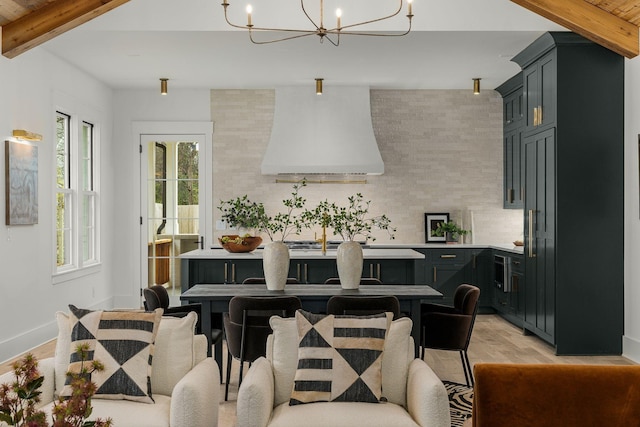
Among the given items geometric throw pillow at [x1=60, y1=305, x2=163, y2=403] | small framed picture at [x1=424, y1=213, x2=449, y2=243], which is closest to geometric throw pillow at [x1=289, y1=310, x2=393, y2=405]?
geometric throw pillow at [x1=60, y1=305, x2=163, y2=403]

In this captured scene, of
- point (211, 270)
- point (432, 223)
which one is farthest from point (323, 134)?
point (211, 270)

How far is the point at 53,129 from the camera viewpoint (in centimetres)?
701

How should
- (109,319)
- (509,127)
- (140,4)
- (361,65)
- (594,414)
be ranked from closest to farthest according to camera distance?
(594,414)
(109,319)
(140,4)
(361,65)
(509,127)

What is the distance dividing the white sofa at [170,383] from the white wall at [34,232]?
310 cm

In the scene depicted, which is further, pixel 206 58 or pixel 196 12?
pixel 206 58

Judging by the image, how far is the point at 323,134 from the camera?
877 cm

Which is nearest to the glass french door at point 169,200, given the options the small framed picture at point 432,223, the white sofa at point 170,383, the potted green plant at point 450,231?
the small framed picture at point 432,223

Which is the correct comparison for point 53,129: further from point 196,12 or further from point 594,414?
point 594,414

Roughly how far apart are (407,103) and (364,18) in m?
2.99

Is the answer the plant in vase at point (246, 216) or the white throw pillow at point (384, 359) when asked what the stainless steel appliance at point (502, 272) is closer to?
the plant in vase at point (246, 216)

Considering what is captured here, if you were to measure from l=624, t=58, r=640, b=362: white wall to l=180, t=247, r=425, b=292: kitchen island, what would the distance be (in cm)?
186

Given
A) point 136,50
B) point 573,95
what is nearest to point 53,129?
point 136,50

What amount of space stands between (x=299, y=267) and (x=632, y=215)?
310cm

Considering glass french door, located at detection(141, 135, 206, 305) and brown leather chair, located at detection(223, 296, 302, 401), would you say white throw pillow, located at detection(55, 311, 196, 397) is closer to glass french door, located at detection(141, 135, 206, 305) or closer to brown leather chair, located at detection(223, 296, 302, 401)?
brown leather chair, located at detection(223, 296, 302, 401)
